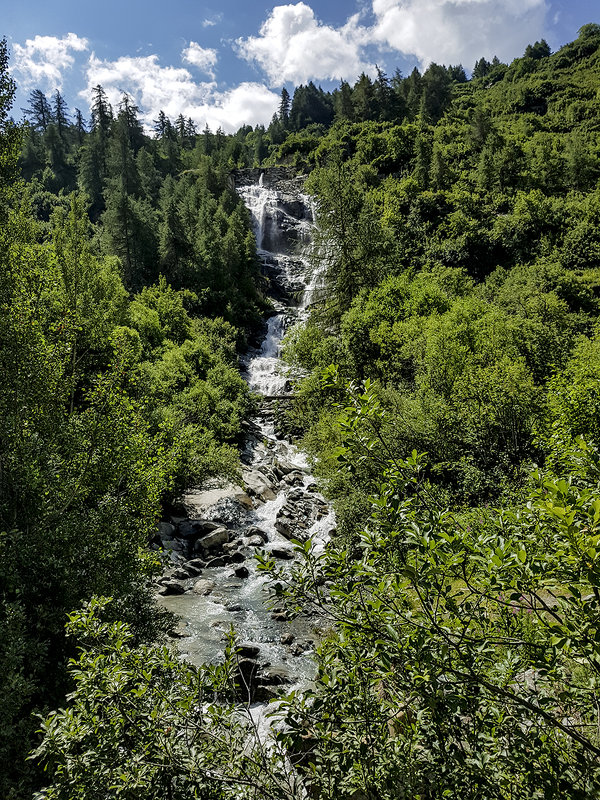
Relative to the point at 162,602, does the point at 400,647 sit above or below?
above

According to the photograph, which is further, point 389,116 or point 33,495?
point 389,116

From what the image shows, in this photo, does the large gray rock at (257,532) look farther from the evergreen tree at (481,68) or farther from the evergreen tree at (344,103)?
the evergreen tree at (481,68)

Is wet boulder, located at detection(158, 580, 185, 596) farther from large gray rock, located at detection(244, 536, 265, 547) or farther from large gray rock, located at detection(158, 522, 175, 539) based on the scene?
large gray rock, located at detection(244, 536, 265, 547)

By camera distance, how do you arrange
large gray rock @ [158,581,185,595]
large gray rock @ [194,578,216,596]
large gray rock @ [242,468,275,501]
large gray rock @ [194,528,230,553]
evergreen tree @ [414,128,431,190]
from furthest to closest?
evergreen tree @ [414,128,431,190], large gray rock @ [242,468,275,501], large gray rock @ [194,528,230,553], large gray rock @ [194,578,216,596], large gray rock @ [158,581,185,595]

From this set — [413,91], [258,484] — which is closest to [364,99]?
[413,91]

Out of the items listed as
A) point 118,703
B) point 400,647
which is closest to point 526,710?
point 400,647

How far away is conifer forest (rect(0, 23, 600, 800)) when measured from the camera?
3092mm

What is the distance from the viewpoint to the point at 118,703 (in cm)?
411

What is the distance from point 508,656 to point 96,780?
142 inches

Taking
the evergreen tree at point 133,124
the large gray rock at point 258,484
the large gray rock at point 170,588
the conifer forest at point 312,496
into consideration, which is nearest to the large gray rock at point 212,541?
the conifer forest at point 312,496

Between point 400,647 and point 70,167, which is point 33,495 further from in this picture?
point 70,167

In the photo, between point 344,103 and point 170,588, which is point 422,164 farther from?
point 170,588

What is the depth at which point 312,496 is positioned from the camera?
2581 centimetres

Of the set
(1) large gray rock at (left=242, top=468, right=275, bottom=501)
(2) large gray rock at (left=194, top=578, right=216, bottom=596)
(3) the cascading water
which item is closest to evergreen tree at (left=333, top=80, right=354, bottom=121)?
(3) the cascading water
